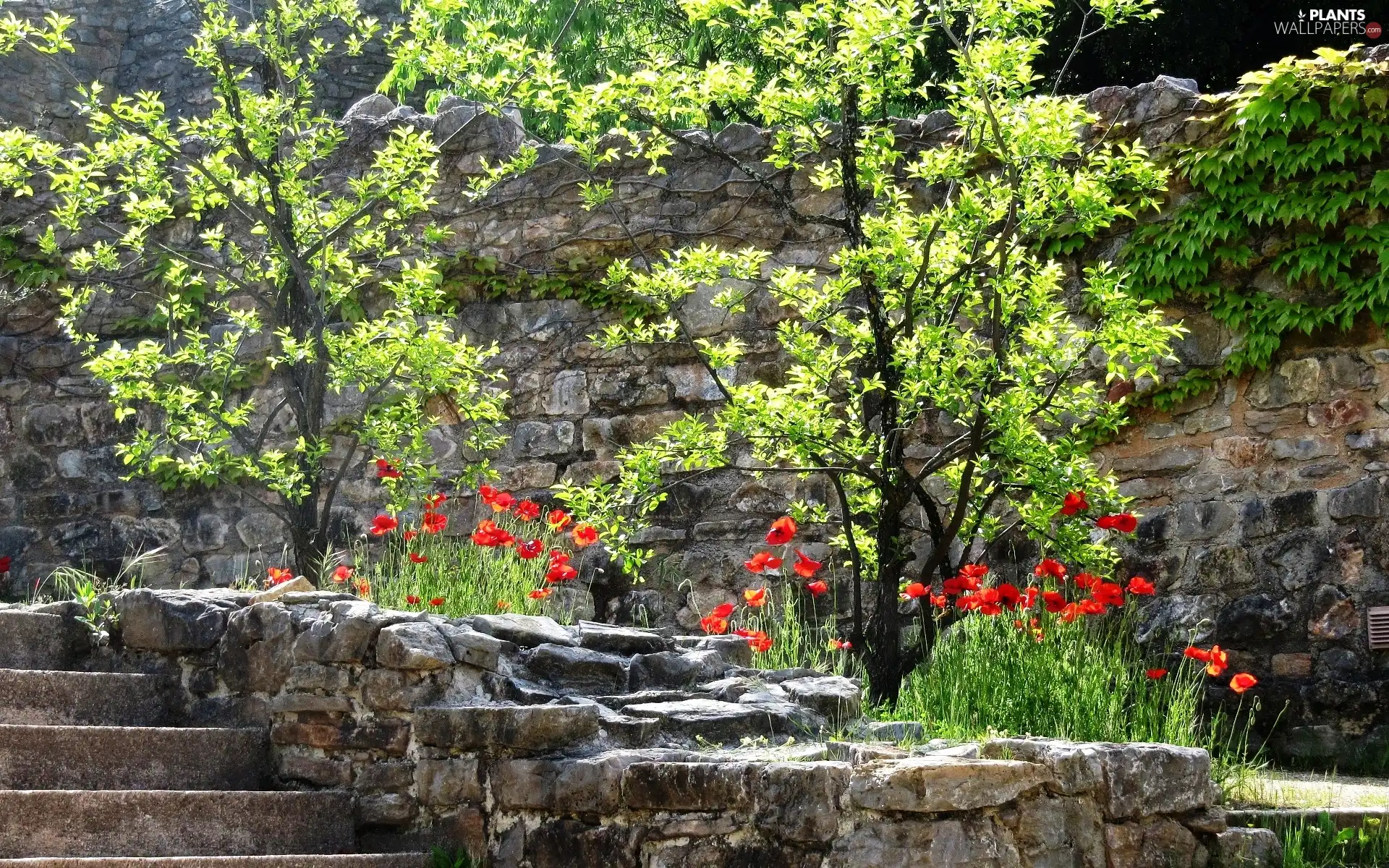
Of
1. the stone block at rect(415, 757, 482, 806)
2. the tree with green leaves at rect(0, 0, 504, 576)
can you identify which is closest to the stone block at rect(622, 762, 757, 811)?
the stone block at rect(415, 757, 482, 806)

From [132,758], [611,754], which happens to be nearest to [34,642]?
[132,758]

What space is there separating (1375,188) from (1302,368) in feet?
2.64

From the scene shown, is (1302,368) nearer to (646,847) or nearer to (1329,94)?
(1329,94)

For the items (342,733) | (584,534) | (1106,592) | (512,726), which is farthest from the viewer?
(584,534)

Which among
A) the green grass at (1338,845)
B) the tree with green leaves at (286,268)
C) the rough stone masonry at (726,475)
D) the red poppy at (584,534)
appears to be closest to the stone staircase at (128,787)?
the red poppy at (584,534)

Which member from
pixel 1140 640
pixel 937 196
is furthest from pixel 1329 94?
pixel 1140 640

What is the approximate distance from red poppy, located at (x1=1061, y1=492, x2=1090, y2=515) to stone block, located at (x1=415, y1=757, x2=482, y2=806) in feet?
6.44

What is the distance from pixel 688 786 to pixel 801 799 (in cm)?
29

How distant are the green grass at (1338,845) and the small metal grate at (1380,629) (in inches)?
75.0

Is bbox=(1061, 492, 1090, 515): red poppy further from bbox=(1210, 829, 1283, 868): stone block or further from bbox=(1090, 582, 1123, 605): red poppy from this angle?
bbox=(1210, 829, 1283, 868): stone block

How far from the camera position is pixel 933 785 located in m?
3.33

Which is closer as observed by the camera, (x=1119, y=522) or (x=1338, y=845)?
(x=1338, y=845)

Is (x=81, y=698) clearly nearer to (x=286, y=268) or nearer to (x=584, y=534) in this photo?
(x=584, y=534)

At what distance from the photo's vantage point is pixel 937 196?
272 inches
